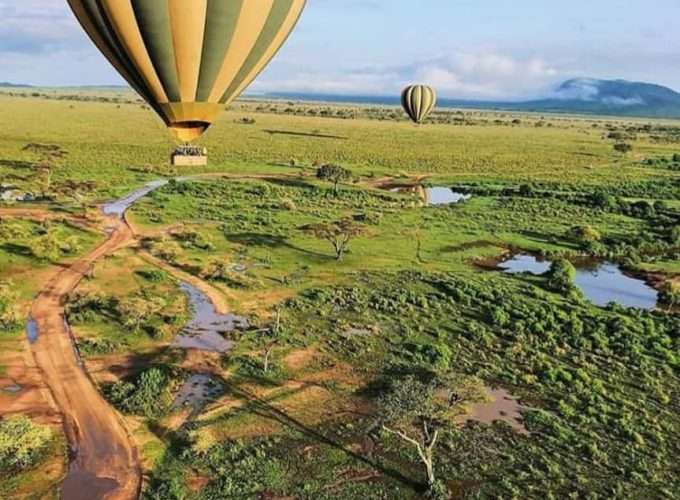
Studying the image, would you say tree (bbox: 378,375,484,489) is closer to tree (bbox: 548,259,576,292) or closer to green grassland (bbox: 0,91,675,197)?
tree (bbox: 548,259,576,292)

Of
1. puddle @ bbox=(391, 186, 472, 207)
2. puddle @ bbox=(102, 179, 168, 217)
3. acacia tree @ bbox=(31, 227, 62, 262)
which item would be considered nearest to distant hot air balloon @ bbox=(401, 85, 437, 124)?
puddle @ bbox=(391, 186, 472, 207)

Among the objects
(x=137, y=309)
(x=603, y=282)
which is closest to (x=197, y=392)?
(x=137, y=309)

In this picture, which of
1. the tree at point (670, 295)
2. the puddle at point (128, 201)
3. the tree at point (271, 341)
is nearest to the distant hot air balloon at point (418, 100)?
the puddle at point (128, 201)

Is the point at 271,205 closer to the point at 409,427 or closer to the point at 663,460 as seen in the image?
the point at 409,427

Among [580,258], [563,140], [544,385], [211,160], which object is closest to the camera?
[544,385]

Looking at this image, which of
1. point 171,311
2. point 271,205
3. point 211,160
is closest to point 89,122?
point 211,160

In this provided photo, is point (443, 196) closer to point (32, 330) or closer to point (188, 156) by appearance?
point (32, 330)

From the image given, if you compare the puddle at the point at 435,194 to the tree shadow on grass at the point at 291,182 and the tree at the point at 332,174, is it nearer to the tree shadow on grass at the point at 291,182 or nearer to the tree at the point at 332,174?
the tree at the point at 332,174
